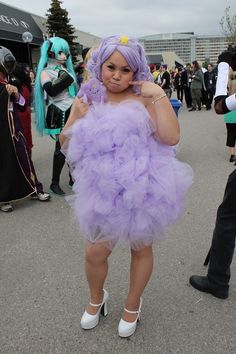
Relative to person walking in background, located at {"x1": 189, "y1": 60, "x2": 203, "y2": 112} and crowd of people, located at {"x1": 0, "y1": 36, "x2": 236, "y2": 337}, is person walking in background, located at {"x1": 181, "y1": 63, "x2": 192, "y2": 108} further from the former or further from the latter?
crowd of people, located at {"x1": 0, "y1": 36, "x2": 236, "y2": 337}

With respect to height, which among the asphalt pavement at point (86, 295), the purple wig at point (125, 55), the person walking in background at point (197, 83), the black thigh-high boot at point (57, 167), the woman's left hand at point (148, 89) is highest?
the purple wig at point (125, 55)

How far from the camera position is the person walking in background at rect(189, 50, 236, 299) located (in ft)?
8.09

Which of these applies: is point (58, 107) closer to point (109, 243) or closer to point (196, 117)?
point (109, 243)

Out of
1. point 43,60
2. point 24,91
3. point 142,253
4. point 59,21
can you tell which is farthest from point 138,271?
point 59,21

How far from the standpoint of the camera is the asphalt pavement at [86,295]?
228cm

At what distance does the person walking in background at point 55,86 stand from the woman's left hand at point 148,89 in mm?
2677

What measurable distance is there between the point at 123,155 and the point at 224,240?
1.03 m

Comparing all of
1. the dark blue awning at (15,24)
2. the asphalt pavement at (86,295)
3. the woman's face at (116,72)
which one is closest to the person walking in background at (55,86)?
the asphalt pavement at (86,295)

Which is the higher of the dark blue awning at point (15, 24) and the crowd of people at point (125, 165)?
the dark blue awning at point (15, 24)

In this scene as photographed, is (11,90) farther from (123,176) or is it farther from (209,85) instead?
(209,85)

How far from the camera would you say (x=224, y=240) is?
2570 mm

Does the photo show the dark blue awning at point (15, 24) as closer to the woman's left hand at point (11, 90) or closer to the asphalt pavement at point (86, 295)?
the woman's left hand at point (11, 90)

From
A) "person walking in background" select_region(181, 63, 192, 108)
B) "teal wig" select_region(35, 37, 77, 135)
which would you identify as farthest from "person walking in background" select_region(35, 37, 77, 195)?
"person walking in background" select_region(181, 63, 192, 108)

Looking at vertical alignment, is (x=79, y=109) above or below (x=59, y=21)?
below
